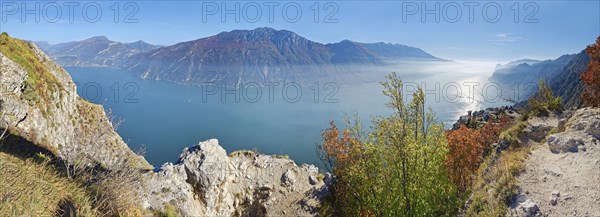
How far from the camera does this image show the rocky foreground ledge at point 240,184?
29661 millimetres

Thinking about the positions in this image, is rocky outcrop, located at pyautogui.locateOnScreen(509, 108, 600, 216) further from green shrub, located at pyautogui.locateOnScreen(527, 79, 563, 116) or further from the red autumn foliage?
green shrub, located at pyautogui.locateOnScreen(527, 79, 563, 116)

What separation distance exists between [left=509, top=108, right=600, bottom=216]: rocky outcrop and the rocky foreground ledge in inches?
804

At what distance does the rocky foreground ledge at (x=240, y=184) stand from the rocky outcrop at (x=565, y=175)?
20.4m

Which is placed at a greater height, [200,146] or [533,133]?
[533,133]

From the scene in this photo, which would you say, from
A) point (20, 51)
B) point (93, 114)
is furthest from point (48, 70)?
point (93, 114)

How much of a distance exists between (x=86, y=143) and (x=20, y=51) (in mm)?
29394

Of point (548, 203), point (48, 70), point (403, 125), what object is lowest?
point (548, 203)

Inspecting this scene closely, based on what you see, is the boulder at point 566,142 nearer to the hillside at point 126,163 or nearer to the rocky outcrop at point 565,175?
the rocky outcrop at point 565,175

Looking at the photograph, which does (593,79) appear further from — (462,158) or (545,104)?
(462,158)

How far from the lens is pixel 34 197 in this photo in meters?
9.15

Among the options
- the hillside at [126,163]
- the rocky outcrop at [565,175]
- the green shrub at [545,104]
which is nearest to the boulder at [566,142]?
the rocky outcrop at [565,175]

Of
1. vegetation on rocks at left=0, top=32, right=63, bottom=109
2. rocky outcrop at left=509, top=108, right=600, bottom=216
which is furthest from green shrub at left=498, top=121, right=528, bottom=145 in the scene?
vegetation on rocks at left=0, top=32, right=63, bottom=109

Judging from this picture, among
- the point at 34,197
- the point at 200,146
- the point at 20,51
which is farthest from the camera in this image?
the point at 20,51

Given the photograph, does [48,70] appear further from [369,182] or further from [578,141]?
[578,141]
